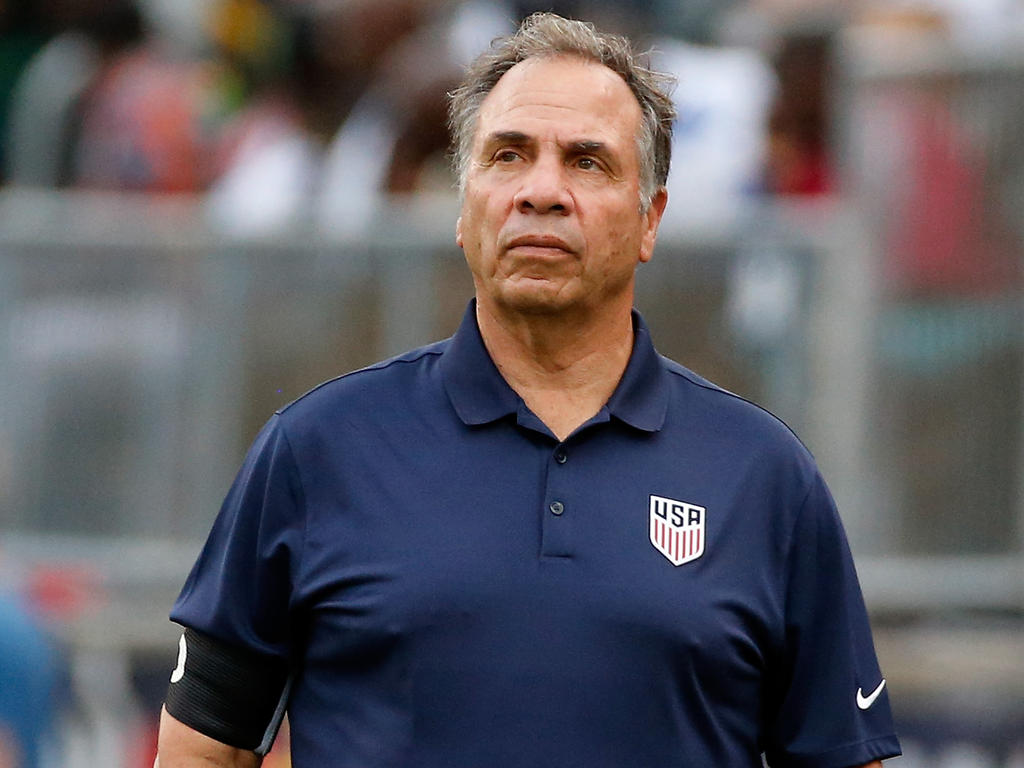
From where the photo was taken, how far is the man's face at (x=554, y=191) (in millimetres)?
3494

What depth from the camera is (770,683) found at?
355 cm

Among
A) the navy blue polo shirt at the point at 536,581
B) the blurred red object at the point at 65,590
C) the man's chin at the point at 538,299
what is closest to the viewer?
the navy blue polo shirt at the point at 536,581

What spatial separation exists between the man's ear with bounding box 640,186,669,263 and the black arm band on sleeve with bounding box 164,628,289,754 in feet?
3.31

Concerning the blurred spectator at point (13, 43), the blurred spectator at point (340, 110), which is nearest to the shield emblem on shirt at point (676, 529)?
the blurred spectator at point (340, 110)

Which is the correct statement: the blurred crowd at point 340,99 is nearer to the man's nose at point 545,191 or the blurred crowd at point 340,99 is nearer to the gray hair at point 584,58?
the gray hair at point 584,58

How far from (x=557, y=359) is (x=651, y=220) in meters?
0.34

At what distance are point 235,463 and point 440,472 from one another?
3.78 m

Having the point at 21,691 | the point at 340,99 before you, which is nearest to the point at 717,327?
the point at 340,99

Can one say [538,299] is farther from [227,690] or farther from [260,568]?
[227,690]

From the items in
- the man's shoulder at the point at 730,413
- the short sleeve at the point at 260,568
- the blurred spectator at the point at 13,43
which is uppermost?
the blurred spectator at the point at 13,43

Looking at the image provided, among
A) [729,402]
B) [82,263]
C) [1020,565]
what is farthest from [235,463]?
[729,402]

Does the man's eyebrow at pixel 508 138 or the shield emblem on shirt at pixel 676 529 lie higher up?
the man's eyebrow at pixel 508 138

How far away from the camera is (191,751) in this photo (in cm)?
349

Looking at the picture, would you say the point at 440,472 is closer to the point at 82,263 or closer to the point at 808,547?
the point at 808,547
